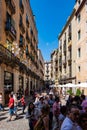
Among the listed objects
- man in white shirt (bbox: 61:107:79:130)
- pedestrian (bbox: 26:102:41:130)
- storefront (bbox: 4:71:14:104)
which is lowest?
pedestrian (bbox: 26:102:41:130)

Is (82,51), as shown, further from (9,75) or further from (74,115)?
(74,115)

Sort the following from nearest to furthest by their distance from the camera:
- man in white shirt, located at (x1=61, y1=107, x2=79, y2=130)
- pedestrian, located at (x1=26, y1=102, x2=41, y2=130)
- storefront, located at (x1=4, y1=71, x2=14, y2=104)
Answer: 1. man in white shirt, located at (x1=61, y1=107, x2=79, y2=130)
2. pedestrian, located at (x1=26, y1=102, x2=41, y2=130)
3. storefront, located at (x1=4, y1=71, x2=14, y2=104)

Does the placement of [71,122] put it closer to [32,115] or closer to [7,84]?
[32,115]

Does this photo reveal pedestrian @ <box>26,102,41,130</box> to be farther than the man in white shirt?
Yes

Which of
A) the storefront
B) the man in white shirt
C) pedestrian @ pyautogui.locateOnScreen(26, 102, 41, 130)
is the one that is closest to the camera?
the man in white shirt

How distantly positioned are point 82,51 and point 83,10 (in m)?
5.70

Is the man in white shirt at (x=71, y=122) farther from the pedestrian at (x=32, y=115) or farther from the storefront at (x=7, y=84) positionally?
the storefront at (x=7, y=84)

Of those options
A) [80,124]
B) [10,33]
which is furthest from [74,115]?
[10,33]

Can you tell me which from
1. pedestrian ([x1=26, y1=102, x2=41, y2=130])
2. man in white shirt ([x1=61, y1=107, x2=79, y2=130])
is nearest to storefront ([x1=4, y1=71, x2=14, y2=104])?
pedestrian ([x1=26, y1=102, x2=41, y2=130])

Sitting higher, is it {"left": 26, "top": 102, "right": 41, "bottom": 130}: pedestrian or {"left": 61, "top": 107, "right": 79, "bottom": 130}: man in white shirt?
{"left": 61, "top": 107, "right": 79, "bottom": 130}: man in white shirt

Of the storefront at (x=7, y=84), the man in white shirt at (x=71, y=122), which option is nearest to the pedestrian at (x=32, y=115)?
the man in white shirt at (x=71, y=122)

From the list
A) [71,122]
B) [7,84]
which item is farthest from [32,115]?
[7,84]

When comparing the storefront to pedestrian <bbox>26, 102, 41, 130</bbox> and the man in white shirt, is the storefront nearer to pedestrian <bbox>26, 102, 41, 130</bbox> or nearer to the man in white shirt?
pedestrian <bbox>26, 102, 41, 130</bbox>

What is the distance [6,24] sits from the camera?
930 inches
